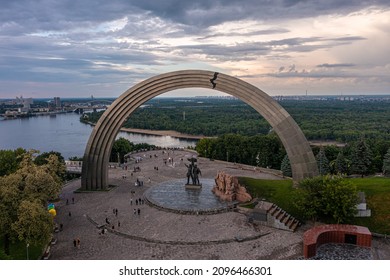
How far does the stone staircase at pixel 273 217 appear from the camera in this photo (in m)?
26.5

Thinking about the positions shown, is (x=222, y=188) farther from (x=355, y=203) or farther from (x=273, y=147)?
(x=273, y=147)

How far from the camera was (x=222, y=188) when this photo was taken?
33.2 m

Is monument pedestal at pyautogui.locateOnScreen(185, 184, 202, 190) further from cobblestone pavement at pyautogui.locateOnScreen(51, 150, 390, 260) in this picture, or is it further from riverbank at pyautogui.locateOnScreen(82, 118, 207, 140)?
riverbank at pyautogui.locateOnScreen(82, 118, 207, 140)

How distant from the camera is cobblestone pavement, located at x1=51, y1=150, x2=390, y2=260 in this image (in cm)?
2277

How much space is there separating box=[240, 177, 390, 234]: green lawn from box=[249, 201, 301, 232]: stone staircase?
4.51 ft

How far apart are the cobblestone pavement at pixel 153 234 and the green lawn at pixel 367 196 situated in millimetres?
3738

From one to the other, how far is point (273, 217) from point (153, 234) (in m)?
9.04

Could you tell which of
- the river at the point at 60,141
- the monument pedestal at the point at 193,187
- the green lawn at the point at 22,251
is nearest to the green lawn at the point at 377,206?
the monument pedestal at the point at 193,187

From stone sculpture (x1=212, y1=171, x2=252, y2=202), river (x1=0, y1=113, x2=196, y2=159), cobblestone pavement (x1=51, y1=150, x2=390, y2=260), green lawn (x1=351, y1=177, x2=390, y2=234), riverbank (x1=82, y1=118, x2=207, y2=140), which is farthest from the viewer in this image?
riverbank (x1=82, y1=118, x2=207, y2=140)

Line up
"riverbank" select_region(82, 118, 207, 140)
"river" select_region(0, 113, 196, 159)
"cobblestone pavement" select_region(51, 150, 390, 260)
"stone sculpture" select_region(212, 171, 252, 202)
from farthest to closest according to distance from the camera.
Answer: "riverbank" select_region(82, 118, 207, 140) < "river" select_region(0, 113, 196, 159) < "stone sculpture" select_region(212, 171, 252, 202) < "cobblestone pavement" select_region(51, 150, 390, 260)

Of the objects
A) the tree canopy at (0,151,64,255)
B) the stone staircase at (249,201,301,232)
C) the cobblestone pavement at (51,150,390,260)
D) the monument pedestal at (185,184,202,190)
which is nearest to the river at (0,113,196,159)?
the monument pedestal at (185,184,202,190)

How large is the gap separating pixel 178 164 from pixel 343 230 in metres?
30.1
